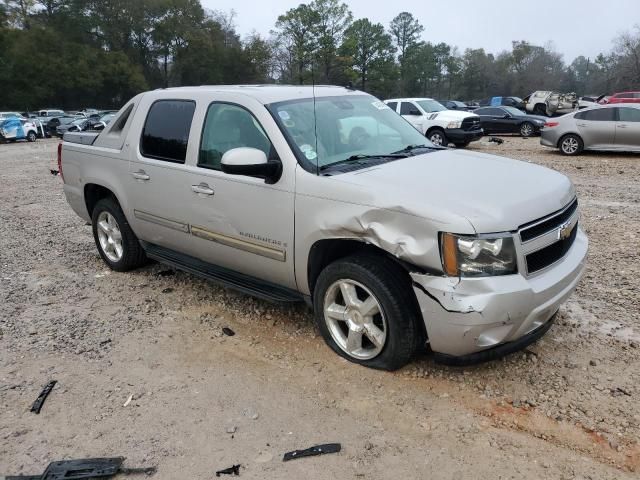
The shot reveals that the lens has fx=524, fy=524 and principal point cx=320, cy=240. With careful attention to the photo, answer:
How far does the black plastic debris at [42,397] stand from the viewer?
3.21 meters

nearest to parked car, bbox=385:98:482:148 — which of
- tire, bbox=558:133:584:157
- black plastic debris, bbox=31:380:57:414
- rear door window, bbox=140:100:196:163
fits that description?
tire, bbox=558:133:584:157

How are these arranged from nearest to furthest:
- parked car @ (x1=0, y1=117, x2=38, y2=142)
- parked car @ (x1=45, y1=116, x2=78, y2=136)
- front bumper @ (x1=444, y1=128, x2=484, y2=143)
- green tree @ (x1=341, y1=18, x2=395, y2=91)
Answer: front bumper @ (x1=444, y1=128, x2=484, y2=143)
parked car @ (x1=0, y1=117, x2=38, y2=142)
parked car @ (x1=45, y1=116, x2=78, y2=136)
green tree @ (x1=341, y1=18, x2=395, y2=91)

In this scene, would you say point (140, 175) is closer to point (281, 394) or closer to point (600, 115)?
point (281, 394)

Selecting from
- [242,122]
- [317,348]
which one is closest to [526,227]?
[317,348]

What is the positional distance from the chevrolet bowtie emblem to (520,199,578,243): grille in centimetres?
3

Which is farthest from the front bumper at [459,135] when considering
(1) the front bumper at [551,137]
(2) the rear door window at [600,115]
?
(2) the rear door window at [600,115]

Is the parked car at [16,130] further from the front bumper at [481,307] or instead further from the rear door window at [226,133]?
the front bumper at [481,307]

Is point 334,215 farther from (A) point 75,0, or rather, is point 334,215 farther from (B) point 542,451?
(A) point 75,0

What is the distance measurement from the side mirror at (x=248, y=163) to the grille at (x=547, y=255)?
1.71 m

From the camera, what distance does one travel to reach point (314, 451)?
274 cm

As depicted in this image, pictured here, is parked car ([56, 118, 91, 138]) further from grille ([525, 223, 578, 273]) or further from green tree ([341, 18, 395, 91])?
green tree ([341, 18, 395, 91])

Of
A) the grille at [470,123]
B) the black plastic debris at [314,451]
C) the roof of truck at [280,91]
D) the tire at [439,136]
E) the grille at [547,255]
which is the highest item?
the roof of truck at [280,91]

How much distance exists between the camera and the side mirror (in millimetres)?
3436

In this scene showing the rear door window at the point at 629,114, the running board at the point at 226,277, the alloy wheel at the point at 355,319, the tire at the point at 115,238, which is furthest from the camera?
the rear door window at the point at 629,114
